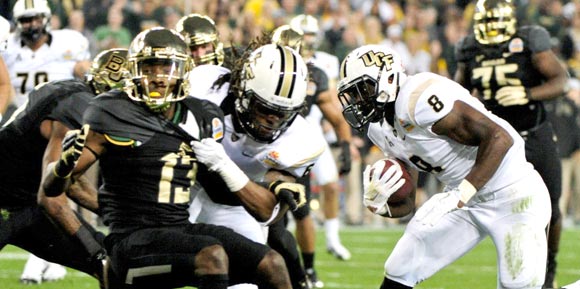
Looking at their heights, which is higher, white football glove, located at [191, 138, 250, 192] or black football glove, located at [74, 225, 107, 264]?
white football glove, located at [191, 138, 250, 192]

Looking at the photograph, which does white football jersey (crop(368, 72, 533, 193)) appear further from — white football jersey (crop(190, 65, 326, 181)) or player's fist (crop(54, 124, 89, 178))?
player's fist (crop(54, 124, 89, 178))

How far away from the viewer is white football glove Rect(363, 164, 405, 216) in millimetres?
4680

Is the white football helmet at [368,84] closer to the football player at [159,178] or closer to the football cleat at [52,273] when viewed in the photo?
the football player at [159,178]

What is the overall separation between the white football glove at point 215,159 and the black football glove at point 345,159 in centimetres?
353

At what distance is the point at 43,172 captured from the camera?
17.3 ft

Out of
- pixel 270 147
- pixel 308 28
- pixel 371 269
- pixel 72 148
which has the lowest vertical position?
pixel 371 269

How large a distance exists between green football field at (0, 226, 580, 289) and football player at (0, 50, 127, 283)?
1.16 metres

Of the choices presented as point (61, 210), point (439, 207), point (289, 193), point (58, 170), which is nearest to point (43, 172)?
point (61, 210)

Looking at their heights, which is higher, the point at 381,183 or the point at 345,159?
the point at 381,183

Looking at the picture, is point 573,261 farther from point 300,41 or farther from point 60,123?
point 60,123

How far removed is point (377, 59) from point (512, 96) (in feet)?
7.36

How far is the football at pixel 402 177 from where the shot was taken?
4.73 metres

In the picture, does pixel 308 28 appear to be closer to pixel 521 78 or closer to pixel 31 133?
pixel 521 78

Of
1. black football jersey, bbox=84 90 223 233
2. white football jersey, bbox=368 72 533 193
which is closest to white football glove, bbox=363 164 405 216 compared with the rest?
white football jersey, bbox=368 72 533 193
